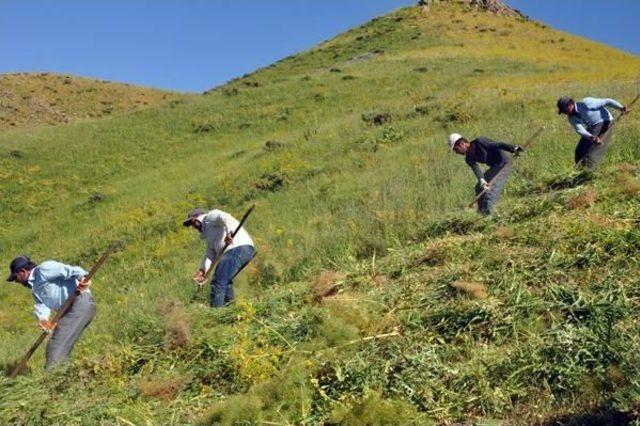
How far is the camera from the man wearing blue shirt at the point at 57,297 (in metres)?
6.84

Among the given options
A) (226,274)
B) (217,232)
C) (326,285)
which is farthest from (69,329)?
(326,285)

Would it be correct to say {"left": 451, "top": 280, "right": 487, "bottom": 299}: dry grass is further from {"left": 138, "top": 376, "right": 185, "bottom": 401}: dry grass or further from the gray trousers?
the gray trousers

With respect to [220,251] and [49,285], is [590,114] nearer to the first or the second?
[220,251]

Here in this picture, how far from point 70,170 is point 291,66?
64.6 ft

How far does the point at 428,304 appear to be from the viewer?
5.31 m

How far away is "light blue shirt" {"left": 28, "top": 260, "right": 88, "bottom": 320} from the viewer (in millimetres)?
6930

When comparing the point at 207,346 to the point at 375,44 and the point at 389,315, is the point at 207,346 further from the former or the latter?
the point at 375,44

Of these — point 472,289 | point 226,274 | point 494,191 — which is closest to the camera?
point 472,289

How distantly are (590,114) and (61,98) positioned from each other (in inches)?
1633

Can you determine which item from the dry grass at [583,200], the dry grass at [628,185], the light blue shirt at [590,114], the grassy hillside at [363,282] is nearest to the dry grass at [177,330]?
the grassy hillside at [363,282]

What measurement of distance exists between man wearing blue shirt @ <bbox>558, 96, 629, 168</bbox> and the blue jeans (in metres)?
4.87

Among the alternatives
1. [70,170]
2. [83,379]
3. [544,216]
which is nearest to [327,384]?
[83,379]

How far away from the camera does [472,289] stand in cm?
516

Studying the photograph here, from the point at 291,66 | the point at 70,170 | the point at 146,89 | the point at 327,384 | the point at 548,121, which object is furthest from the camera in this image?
the point at 146,89
